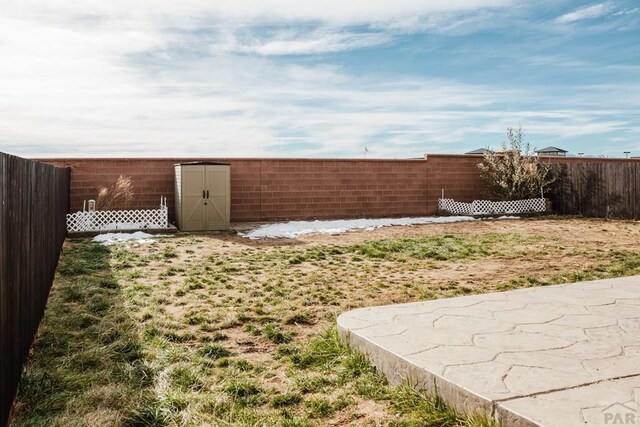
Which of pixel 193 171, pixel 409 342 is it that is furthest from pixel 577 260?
pixel 193 171

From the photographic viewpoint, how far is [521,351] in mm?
3260

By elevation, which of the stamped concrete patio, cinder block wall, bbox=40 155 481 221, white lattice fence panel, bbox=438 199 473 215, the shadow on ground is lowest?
the shadow on ground

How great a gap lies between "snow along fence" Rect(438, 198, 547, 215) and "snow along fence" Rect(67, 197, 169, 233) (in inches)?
338

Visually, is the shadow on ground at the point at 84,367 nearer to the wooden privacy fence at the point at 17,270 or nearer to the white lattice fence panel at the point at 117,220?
the wooden privacy fence at the point at 17,270

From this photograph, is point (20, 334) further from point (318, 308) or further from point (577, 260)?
point (577, 260)

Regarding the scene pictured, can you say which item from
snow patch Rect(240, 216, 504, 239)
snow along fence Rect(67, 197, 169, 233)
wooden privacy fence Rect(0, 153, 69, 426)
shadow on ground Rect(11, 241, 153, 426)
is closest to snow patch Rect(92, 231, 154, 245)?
snow along fence Rect(67, 197, 169, 233)

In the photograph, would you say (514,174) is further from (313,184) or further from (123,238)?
A: (123,238)

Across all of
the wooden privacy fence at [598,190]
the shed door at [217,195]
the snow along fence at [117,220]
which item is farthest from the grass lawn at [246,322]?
the wooden privacy fence at [598,190]

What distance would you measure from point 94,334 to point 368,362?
2.41 metres

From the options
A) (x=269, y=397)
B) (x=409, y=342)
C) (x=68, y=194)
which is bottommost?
(x=269, y=397)

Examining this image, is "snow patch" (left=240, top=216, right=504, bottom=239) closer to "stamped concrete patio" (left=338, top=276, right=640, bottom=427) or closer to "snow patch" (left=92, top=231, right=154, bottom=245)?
"snow patch" (left=92, top=231, right=154, bottom=245)

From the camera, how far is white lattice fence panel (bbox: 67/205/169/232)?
12438 millimetres

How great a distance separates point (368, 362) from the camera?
11.6ft

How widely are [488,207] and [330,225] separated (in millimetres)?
5626
